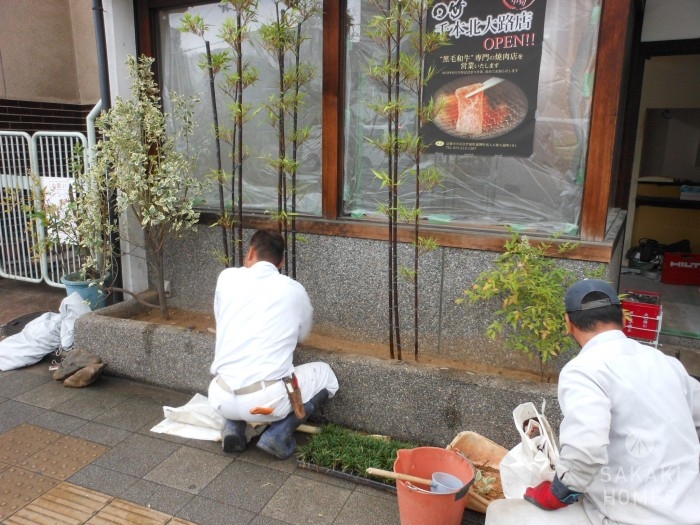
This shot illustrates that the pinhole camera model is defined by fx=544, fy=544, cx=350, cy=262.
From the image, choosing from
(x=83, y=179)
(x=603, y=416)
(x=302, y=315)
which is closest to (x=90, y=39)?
(x=83, y=179)

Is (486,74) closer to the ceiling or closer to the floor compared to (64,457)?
closer to the ceiling

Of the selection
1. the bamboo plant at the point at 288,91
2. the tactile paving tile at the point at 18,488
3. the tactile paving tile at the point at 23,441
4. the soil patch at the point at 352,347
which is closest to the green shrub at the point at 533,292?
the soil patch at the point at 352,347

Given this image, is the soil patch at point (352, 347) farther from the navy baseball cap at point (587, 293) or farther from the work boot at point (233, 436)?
the navy baseball cap at point (587, 293)

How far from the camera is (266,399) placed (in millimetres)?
3668

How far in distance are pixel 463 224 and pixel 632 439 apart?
106 inches

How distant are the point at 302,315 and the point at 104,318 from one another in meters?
2.26

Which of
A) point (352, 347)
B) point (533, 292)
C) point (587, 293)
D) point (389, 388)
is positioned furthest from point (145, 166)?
point (587, 293)

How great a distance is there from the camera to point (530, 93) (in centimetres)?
426

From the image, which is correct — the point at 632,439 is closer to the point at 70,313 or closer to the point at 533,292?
the point at 533,292

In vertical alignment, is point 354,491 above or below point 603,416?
below

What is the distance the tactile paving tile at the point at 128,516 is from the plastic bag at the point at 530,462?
6.53 ft

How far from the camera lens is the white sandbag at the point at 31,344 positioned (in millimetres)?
5309


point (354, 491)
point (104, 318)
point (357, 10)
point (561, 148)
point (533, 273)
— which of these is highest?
point (357, 10)

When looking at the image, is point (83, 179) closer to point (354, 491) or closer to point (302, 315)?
point (302, 315)
